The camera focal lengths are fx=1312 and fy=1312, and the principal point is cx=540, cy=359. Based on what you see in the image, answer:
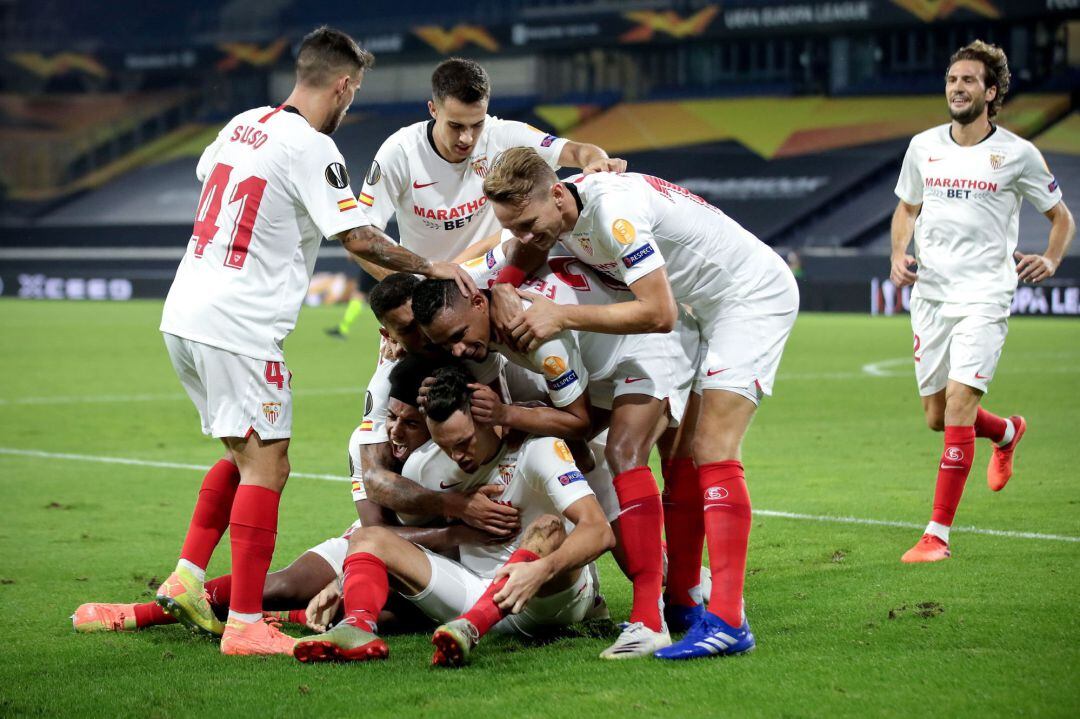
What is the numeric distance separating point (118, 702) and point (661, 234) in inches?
94.1

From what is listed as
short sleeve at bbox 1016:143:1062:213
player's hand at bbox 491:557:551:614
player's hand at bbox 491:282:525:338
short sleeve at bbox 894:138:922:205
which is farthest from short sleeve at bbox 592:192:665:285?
short sleeve at bbox 1016:143:1062:213

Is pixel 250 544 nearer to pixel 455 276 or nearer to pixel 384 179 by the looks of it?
pixel 455 276

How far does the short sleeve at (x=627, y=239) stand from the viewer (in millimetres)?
4367

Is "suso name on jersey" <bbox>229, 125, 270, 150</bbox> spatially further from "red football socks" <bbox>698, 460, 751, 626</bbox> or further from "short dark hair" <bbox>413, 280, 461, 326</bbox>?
"red football socks" <bbox>698, 460, 751, 626</bbox>

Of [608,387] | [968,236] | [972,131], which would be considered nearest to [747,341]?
[608,387]

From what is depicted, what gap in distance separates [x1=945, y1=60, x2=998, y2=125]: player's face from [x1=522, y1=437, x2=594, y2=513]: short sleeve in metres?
3.07

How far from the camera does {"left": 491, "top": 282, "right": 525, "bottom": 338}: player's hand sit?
4488mm

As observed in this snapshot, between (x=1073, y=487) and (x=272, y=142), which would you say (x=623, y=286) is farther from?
(x=1073, y=487)

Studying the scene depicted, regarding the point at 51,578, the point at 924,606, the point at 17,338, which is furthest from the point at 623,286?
the point at 17,338

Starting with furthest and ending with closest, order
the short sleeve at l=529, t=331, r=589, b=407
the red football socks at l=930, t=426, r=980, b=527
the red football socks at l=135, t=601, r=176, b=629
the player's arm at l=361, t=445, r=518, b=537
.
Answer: the red football socks at l=930, t=426, r=980, b=527 → the red football socks at l=135, t=601, r=176, b=629 → the player's arm at l=361, t=445, r=518, b=537 → the short sleeve at l=529, t=331, r=589, b=407

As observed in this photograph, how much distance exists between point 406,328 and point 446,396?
0.48 m

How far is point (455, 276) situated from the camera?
457 cm

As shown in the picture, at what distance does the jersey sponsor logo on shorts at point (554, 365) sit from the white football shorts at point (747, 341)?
0.53m

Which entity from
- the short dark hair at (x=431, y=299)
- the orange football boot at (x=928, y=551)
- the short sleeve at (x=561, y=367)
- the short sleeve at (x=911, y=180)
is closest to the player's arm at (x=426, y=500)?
the short sleeve at (x=561, y=367)
